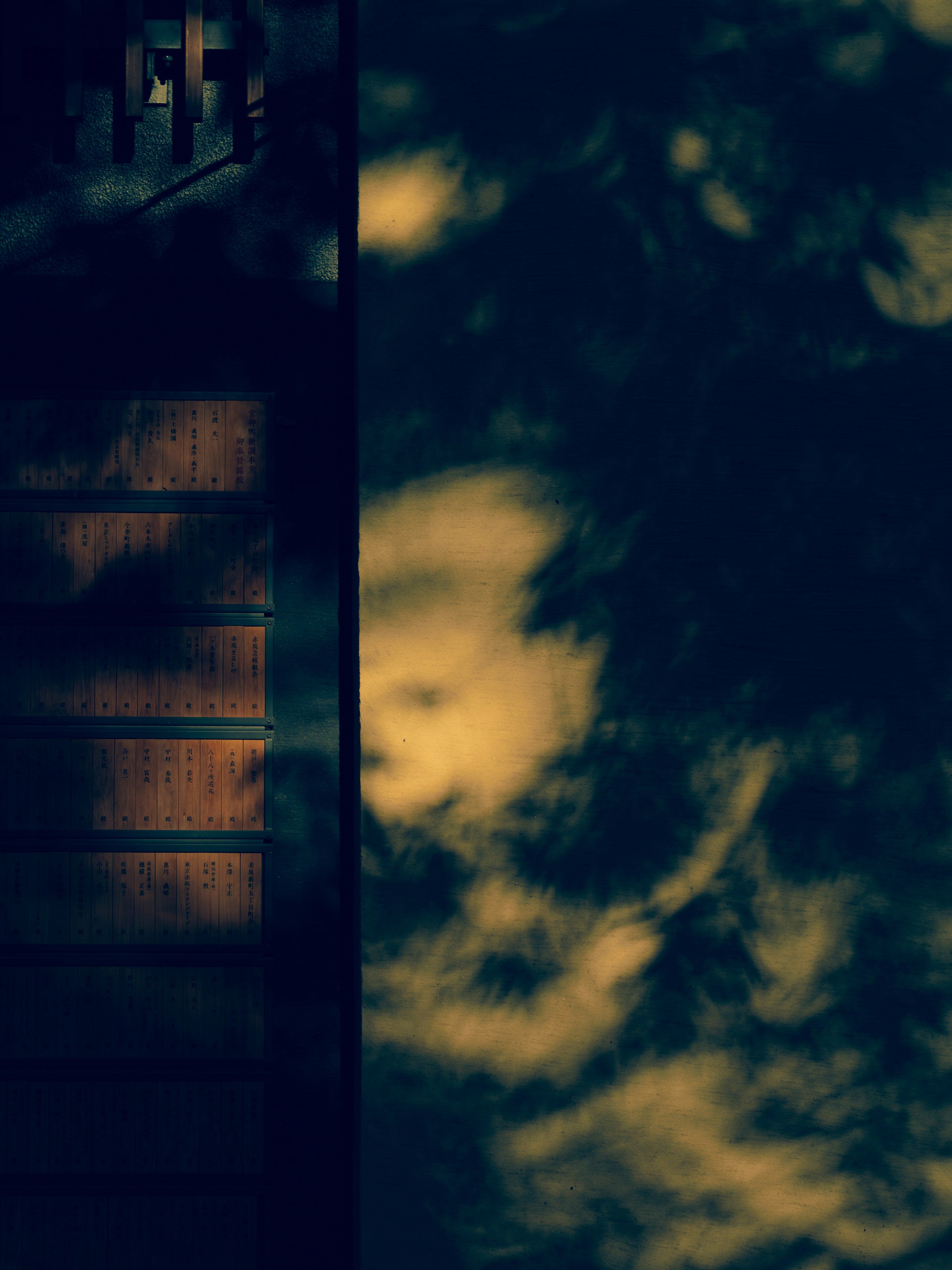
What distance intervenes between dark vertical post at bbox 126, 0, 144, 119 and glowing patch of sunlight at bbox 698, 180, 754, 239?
2.01 m

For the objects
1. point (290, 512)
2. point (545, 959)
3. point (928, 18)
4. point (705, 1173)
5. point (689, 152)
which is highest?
point (928, 18)

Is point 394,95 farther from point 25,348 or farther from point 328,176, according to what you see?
point 25,348

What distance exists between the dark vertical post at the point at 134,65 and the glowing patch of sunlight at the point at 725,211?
6.59 ft

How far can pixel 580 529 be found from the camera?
2.61 m

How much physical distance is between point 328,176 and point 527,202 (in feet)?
2.59

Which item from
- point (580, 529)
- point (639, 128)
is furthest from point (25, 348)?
point (639, 128)

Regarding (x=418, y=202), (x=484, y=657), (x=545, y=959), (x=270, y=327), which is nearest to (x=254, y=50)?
(x=418, y=202)

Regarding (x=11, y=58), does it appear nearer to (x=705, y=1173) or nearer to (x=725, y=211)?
(x=725, y=211)

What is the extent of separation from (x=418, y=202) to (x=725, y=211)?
3.57ft

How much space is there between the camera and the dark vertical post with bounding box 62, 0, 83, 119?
2605mm

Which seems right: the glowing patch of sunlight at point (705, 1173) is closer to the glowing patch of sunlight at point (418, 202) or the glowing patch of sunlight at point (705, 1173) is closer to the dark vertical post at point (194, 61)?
the glowing patch of sunlight at point (418, 202)

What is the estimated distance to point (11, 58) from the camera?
2621mm

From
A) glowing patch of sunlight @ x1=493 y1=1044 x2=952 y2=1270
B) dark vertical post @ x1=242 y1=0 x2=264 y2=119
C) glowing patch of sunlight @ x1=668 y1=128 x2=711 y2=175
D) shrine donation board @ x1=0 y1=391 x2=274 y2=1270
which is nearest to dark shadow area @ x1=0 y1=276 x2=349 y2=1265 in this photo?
shrine donation board @ x1=0 y1=391 x2=274 y2=1270

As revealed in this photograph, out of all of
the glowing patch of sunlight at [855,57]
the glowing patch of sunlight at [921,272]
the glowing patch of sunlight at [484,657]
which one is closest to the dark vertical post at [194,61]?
the glowing patch of sunlight at [484,657]
